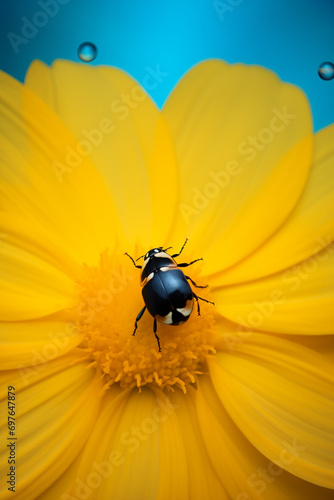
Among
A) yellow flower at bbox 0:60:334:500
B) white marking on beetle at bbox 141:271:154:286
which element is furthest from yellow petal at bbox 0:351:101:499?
white marking on beetle at bbox 141:271:154:286

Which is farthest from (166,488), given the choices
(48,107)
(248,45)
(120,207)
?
(248,45)

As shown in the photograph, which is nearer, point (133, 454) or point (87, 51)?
point (133, 454)

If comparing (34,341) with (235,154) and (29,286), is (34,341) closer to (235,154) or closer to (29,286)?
(29,286)

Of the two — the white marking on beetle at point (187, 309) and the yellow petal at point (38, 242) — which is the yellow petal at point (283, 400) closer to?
the white marking on beetle at point (187, 309)

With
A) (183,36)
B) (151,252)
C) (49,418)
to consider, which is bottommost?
(49,418)

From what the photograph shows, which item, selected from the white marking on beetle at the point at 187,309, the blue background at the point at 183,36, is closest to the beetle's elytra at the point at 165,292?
the white marking on beetle at the point at 187,309

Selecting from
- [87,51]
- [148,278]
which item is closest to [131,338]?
[148,278]

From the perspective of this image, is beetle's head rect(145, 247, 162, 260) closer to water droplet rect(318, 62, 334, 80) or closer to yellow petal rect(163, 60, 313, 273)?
yellow petal rect(163, 60, 313, 273)
